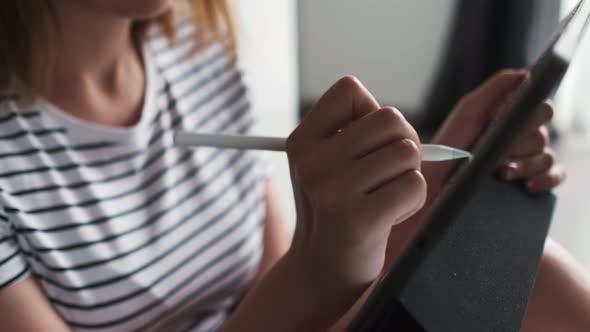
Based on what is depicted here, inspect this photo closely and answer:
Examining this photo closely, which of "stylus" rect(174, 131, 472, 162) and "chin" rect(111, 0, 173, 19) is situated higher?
"chin" rect(111, 0, 173, 19)

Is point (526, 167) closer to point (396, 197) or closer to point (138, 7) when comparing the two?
point (396, 197)

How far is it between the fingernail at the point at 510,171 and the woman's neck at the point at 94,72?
0.39 m

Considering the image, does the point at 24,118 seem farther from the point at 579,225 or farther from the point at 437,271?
the point at 579,225

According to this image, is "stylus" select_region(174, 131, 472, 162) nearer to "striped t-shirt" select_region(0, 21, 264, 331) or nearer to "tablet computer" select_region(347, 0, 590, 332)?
"tablet computer" select_region(347, 0, 590, 332)

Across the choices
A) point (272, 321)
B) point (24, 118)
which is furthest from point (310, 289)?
point (24, 118)

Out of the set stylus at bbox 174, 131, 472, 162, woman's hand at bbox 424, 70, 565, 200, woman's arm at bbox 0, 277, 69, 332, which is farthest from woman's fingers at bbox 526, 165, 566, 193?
woman's arm at bbox 0, 277, 69, 332

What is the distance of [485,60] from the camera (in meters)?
1.95

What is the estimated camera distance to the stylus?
41 centimetres

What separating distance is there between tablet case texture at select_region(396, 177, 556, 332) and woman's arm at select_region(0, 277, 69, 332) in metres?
0.35

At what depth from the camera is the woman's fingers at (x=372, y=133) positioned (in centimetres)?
37

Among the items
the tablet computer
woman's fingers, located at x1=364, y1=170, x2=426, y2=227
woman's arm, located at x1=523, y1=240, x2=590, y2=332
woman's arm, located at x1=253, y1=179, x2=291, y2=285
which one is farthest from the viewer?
woman's arm, located at x1=253, y1=179, x2=291, y2=285

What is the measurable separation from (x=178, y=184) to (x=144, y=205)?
0.05 metres

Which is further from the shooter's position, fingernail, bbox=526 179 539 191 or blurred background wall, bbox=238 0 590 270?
blurred background wall, bbox=238 0 590 270

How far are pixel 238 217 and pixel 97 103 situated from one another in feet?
0.66
